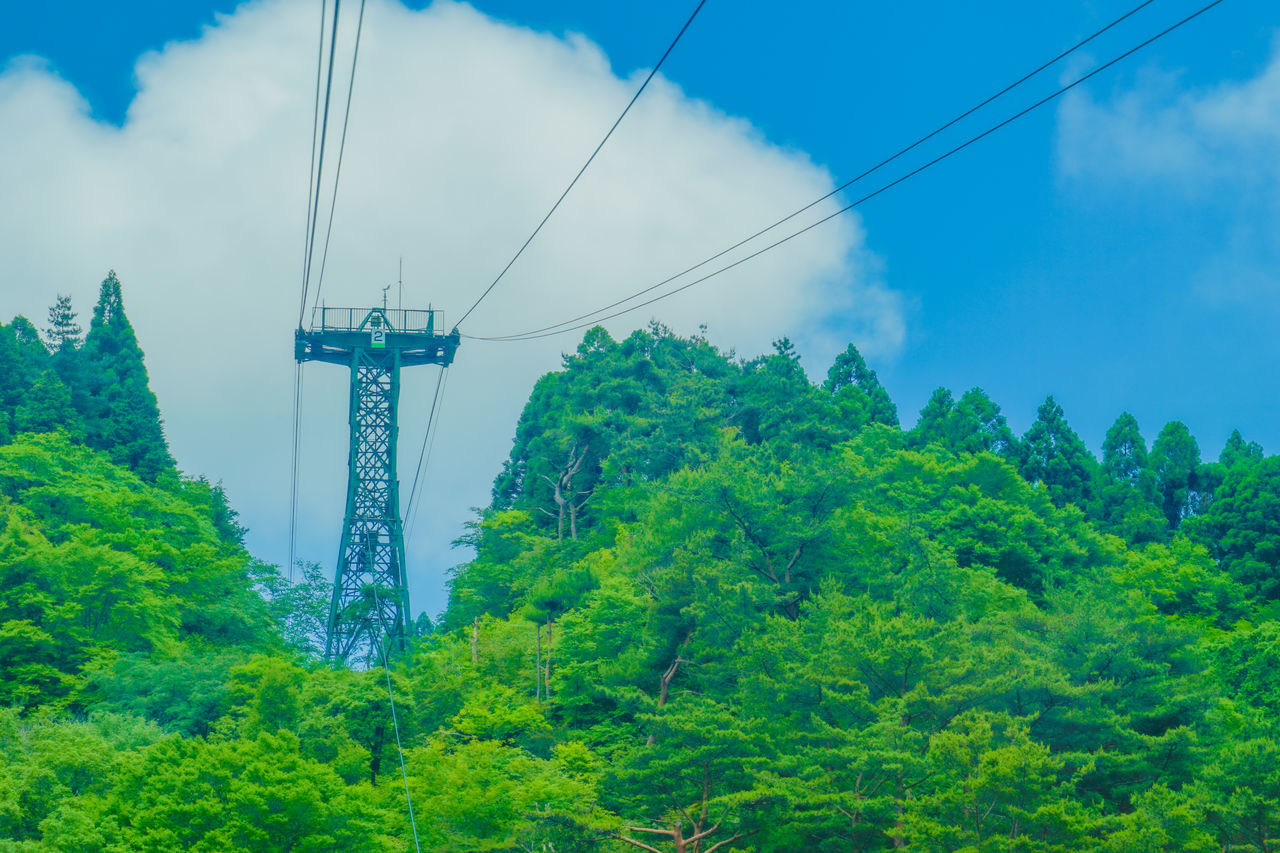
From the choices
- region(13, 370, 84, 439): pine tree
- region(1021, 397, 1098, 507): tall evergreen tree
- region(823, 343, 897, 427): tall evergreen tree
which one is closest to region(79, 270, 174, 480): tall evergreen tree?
region(13, 370, 84, 439): pine tree

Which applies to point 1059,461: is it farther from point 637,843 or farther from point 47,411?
Result: point 47,411

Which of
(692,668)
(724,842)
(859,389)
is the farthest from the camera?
(859,389)

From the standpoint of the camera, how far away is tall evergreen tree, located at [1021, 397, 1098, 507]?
4578 centimetres

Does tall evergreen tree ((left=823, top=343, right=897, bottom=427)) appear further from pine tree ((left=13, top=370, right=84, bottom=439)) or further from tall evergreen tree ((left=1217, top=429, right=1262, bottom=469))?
pine tree ((left=13, top=370, right=84, bottom=439))

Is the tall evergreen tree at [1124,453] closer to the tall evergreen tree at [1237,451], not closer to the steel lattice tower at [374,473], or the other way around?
the tall evergreen tree at [1237,451]

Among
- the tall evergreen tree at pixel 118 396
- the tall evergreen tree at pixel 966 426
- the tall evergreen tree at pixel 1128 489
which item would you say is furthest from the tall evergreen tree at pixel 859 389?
the tall evergreen tree at pixel 118 396

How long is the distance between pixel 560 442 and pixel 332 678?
20.2m

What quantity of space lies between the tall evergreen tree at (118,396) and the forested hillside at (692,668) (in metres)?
0.25

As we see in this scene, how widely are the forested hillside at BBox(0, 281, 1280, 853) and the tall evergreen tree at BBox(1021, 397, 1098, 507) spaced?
256cm

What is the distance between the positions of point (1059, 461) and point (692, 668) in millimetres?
25635

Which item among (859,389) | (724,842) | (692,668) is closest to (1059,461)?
(859,389)

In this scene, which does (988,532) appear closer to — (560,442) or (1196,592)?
(1196,592)

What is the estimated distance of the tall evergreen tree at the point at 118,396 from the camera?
142ft

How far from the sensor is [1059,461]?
45.8m
